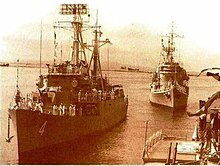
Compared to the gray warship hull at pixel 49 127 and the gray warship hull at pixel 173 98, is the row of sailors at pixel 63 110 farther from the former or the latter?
the gray warship hull at pixel 173 98

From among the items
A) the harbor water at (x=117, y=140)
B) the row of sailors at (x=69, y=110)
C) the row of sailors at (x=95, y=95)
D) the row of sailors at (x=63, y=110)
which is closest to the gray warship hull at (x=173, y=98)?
the harbor water at (x=117, y=140)

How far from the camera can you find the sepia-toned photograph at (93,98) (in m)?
6.66

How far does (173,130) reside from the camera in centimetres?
1412

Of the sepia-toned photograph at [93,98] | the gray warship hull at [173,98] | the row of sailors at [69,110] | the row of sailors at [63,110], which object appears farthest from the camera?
the gray warship hull at [173,98]

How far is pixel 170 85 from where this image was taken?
1978 centimetres

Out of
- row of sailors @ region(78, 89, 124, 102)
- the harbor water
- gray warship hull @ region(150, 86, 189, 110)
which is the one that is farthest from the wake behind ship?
gray warship hull @ region(150, 86, 189, 110)

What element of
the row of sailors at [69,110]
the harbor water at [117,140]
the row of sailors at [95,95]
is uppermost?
the row of sailors at [95,95]

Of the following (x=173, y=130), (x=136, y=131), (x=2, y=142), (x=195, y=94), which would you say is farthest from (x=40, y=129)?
(x=195, y=94)

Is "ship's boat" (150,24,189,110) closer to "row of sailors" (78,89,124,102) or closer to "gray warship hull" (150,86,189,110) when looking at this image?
"gray warship hull" (150,86,189,110)

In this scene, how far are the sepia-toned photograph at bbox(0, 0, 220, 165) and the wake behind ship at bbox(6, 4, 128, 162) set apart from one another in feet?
0.08

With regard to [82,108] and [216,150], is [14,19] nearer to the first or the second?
[216,150]

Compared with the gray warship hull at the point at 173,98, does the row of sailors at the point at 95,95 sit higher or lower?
higher

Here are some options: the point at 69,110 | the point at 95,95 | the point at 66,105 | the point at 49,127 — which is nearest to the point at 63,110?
the point at 69,110

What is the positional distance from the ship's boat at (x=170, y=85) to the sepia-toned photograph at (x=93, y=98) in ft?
0.24
